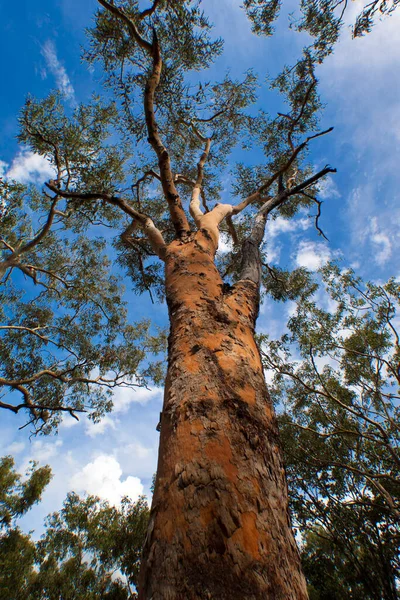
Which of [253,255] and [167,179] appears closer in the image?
[253,255]

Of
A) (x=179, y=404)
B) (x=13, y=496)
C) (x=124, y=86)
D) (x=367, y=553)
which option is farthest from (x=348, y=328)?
(x=13, y=496)

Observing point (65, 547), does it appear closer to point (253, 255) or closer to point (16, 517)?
point (16, 517)

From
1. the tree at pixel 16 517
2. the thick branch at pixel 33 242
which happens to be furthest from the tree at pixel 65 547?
the thick branch at pixel 33 242

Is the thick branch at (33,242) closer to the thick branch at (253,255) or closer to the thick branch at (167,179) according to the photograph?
the thick branch at (167,179)

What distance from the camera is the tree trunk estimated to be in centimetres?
74

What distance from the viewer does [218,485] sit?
0.91 m

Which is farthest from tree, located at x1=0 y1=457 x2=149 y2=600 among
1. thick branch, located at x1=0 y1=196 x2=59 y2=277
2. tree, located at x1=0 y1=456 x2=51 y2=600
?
thick branch, located at x1=0 y1=196 x2=59 y2=277

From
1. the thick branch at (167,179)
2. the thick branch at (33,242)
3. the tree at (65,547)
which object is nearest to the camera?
the thick branch at (167,179)

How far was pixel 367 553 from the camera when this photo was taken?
8.14 metres

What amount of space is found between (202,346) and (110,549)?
15.0 m

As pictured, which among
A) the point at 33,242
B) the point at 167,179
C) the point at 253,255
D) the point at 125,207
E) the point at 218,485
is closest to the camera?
the point at 218,485

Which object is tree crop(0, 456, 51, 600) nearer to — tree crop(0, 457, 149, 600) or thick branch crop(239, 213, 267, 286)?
tree crop(0, 457, 149, 600)

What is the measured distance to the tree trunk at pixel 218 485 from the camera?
2.42 ft

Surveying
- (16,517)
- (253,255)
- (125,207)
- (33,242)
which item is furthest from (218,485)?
(16,517)
